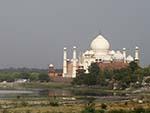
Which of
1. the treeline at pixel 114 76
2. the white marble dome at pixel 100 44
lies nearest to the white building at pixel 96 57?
the white marble dome at pixel 100 44

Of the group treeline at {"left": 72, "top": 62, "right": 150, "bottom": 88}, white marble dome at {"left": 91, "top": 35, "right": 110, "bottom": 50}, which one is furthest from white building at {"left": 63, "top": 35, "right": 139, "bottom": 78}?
treeline at {"left": 72, "top": 62, "right": 150, "bottom": 88}

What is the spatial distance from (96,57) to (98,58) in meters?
0.52

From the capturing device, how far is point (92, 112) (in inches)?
1348

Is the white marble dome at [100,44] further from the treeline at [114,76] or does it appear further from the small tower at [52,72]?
the small tower at [52,72]

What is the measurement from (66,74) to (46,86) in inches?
522

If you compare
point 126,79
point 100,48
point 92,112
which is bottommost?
point 92,112

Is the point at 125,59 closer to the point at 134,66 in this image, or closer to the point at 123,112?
the point at 134,66

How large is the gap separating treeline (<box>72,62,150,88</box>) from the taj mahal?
623cm

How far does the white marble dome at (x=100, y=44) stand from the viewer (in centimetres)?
10075

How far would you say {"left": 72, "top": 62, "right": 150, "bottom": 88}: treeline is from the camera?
267 ft

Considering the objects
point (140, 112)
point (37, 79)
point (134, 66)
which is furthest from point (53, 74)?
point (140, 112)

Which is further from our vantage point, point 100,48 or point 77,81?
point 100,48

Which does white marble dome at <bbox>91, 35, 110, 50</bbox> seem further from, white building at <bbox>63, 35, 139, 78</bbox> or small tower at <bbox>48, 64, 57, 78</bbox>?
small tower at <bbox>48, 64, 57, 78</bbox>

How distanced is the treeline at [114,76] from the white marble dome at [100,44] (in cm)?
638
